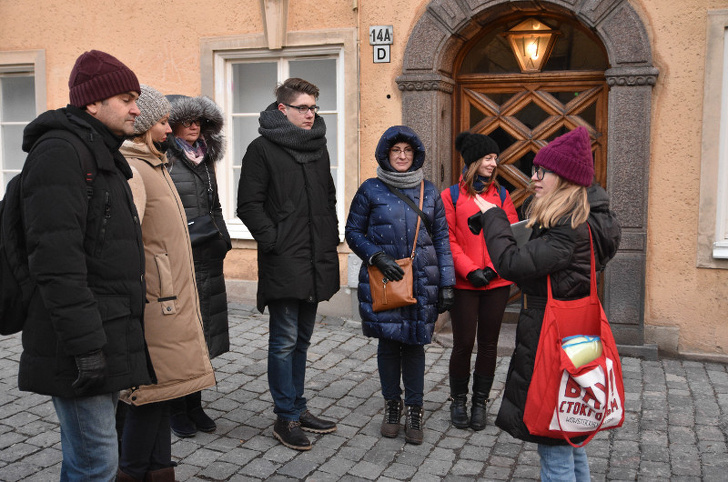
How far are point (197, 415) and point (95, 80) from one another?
101 inches

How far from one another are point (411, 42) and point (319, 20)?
40.0 inches

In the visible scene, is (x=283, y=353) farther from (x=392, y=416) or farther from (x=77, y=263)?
(x=77, y=263)

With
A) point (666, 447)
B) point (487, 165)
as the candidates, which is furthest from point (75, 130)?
point (666, 447)

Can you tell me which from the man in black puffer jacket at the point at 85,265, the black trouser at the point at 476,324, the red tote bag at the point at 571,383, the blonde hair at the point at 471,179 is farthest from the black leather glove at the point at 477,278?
the man in black puffer jacket at the point at 85,265

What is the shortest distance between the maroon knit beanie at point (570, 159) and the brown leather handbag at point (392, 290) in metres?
1.43

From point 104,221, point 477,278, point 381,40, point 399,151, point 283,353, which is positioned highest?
point 381,40

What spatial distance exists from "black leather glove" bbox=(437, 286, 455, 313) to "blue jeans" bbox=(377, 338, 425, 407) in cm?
27

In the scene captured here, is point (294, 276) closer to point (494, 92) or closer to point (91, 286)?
point (91, 286)

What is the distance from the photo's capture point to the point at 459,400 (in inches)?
199

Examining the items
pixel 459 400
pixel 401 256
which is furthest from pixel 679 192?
pixel 401 256

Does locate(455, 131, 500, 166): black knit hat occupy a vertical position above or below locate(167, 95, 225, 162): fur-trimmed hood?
below

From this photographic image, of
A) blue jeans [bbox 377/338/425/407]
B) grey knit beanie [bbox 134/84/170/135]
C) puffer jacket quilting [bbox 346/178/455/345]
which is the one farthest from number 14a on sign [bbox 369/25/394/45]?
grey knit beanie [bbox 134/84/170/135]

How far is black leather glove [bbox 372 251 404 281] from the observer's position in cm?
Answer: 453

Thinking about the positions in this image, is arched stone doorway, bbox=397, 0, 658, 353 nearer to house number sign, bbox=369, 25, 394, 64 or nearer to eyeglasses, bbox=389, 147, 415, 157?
house number sign, bbox=369, 25, 394, 64
